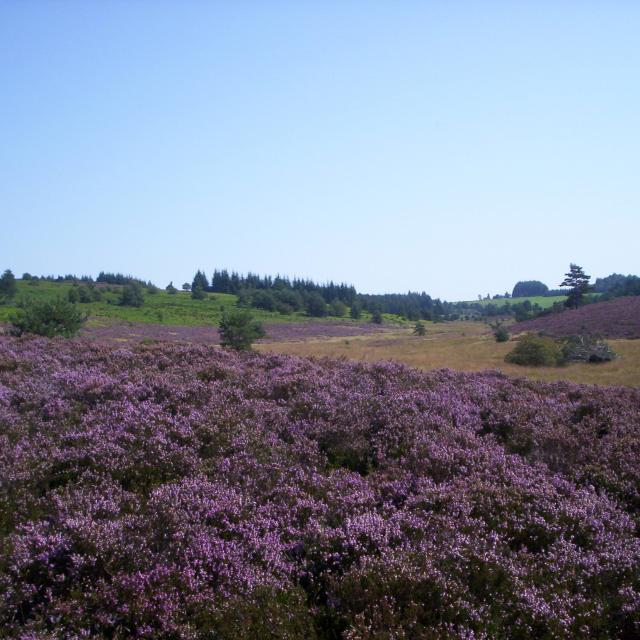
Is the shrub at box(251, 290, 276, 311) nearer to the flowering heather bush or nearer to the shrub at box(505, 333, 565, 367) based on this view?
the shrub at box(505, 333, 565, 367)

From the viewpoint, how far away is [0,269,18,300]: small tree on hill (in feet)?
285

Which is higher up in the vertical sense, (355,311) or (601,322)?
(355,311)

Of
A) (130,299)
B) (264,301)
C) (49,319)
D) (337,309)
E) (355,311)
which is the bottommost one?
(49,319)

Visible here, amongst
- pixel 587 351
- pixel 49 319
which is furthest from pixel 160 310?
pixel 587 351

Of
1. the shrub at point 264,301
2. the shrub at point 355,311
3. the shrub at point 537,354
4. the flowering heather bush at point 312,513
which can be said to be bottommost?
the shrub at point 537,354

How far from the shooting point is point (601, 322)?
49188mm

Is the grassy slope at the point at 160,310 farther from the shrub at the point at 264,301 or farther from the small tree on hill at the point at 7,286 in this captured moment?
the shrub at the point at 264,301

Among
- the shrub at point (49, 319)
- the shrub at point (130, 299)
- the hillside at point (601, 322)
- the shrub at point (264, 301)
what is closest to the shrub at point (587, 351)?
the hillside at point (601, 322)

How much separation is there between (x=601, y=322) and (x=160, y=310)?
76389mm

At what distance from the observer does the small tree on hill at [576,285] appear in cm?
7475

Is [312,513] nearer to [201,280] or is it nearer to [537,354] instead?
[537,354]

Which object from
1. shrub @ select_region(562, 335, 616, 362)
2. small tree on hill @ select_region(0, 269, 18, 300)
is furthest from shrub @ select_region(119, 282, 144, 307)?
shrub @ select_region(562, 335, 616, 362)

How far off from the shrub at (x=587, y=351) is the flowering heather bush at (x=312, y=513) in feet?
85.2

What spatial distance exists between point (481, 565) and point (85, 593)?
2.73m
